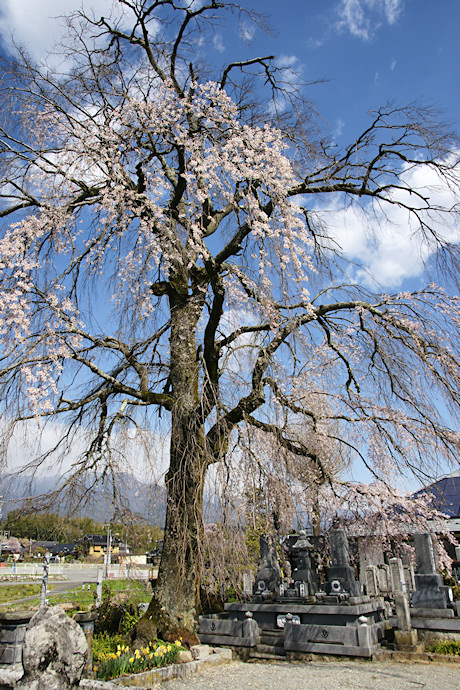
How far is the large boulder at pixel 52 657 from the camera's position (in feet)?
8.93

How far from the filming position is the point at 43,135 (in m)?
7.20

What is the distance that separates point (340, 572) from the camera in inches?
356

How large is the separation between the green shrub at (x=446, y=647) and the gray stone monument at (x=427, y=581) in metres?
0.74

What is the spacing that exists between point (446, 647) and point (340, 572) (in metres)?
2.05

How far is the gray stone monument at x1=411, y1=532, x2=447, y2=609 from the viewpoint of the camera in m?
8.63


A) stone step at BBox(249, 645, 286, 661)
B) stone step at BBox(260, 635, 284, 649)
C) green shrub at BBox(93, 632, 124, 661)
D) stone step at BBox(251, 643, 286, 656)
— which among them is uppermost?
green shrub at BBox(93, 632, 124, 661)

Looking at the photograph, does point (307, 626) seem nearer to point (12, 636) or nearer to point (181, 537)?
point (181, 537)

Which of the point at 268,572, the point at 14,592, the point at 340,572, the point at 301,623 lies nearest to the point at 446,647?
the point at 340,572

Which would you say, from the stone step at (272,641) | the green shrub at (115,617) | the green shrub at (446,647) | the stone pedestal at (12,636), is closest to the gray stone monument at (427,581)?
the green shrub at (446,647)

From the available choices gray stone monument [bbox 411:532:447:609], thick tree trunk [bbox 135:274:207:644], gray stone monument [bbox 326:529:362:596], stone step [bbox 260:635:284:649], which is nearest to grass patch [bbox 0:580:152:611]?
thick tree trunk [bbox 135:274:207:644]

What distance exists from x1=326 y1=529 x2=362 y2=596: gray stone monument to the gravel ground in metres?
1.55

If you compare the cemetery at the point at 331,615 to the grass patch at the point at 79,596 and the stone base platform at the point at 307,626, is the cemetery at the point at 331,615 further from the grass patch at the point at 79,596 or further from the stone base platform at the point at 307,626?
the grass patch at the point at 79,596

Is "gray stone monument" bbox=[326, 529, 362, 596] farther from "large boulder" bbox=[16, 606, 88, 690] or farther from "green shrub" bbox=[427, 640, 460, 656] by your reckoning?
"large boulder" bbox=[16, 606, 88, 690]

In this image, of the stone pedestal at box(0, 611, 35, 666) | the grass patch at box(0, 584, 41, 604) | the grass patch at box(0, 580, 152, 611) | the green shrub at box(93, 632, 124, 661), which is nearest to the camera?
the stone pedestal at box(0, 611, 35, 666)
